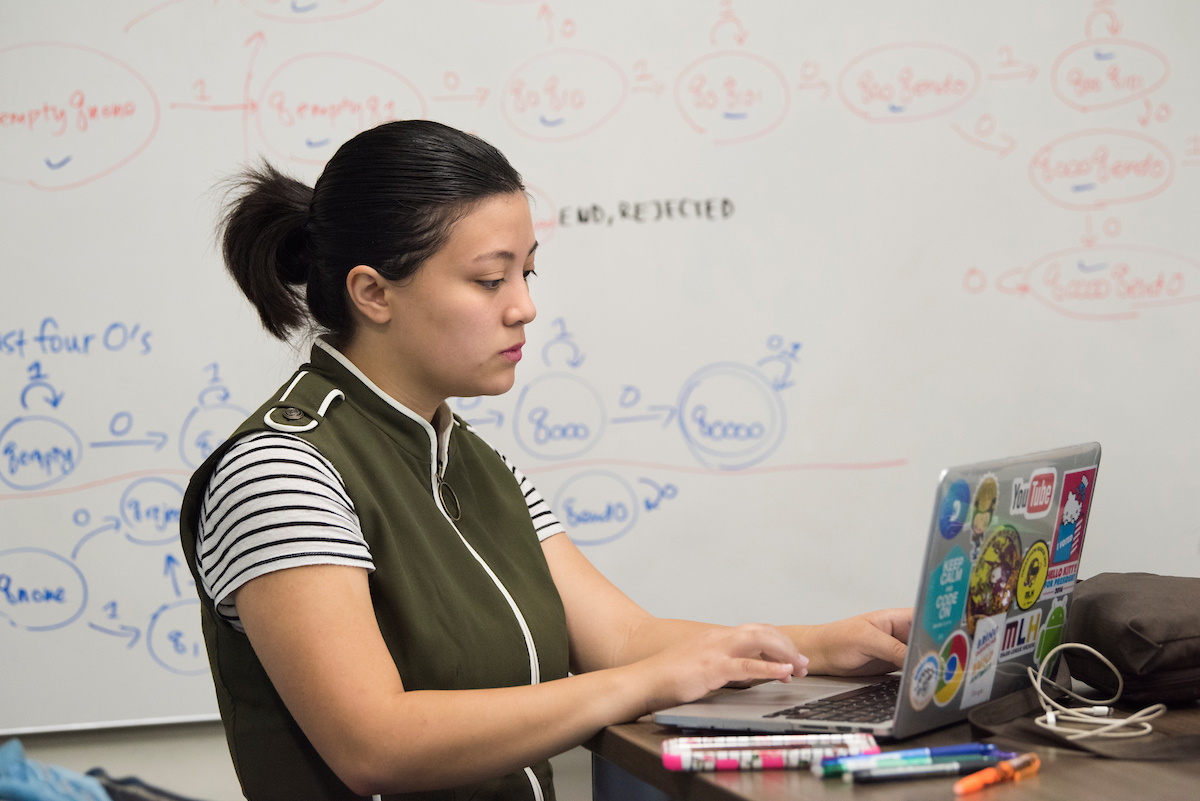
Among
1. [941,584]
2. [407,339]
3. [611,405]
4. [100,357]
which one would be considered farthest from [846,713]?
[100,357]

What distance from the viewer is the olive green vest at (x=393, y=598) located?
0.83 meters

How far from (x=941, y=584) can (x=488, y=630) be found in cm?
41

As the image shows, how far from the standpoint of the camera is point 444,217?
906 millimetres

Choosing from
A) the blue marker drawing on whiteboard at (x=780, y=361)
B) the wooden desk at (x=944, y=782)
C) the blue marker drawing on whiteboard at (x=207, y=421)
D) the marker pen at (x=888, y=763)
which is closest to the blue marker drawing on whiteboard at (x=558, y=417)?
the blue marker drawing on whiteboard at (x=780, y=361)

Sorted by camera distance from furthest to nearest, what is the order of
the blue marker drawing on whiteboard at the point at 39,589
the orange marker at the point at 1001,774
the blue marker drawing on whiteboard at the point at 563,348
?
the blue marker drawing on whiteboard at the point at 563,348 < the blue marker drawing on whiteboard at the point at 39,589 < the orange marker at the point at 1001,774

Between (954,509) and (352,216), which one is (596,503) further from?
(954,509)

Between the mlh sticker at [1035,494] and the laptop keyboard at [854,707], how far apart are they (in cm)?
17

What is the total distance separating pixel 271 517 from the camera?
762mm

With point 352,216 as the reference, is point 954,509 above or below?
below

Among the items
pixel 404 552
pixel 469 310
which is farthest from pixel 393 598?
pixel 469 310

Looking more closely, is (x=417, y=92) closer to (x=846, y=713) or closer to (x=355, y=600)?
(x=355, y=600)

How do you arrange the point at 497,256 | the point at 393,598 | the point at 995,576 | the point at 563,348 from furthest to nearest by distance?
the point at 563,348
the point at 497,256
the point at 393,598
the point at 995,576

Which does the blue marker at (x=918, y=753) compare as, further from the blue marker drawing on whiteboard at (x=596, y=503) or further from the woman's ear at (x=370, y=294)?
the blue marker drawing on whiteboard at (x=596, y=503)

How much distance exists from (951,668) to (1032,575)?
0.39ft
